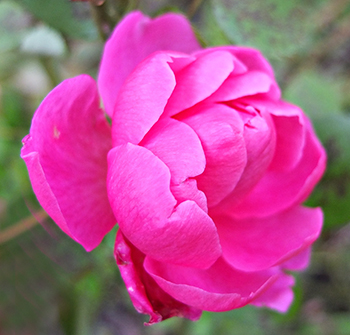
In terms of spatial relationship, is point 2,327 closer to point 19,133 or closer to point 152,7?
point 19,133

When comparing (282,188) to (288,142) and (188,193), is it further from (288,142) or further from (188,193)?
(188,193)

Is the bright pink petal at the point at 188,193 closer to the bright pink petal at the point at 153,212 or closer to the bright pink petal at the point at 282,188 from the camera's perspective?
the bright pink petal at the point at 153,212

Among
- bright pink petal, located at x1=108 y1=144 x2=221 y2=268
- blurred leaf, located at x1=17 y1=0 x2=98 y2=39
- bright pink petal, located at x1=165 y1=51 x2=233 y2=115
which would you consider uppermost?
blurred leaf, located at x1=17 y1=0 x2=98 y2=39

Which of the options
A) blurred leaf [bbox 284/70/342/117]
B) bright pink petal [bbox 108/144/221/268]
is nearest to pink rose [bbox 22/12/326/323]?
bright pink petal [bbox 108/144/221/268]

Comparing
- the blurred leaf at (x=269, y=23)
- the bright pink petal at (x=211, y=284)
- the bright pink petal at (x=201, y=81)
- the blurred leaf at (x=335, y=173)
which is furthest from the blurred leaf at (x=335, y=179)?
the bright pink petal at (x=201, y=81)

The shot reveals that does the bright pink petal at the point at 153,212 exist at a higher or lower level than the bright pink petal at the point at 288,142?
higher

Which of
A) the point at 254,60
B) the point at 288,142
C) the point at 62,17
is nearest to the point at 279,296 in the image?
the point at 288,142

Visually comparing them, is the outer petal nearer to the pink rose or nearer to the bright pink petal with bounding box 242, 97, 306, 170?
the pink rose
